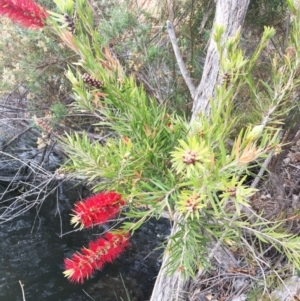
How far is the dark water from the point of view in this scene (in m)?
3.43

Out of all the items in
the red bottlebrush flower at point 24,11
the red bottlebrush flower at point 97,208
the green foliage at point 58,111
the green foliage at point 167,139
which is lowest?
the green foliage at point 58,111

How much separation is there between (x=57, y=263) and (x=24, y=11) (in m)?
3.08

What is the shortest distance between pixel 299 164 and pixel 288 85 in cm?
184

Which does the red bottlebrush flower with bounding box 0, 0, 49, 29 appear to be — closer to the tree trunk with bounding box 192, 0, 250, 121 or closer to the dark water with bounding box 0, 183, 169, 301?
the tree trunk with bounding box 192, 0, 250, 121

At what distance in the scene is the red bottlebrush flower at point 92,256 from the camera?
1.35 m

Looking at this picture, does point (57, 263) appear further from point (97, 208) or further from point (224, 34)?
point (224, 34)

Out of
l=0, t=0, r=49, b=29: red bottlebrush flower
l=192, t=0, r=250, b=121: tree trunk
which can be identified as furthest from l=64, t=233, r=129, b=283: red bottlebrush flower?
l=0, t=0, r=49, b=29: red bottlebrush flower

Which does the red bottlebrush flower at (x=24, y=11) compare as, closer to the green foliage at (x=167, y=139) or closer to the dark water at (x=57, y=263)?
the green foliage at (x=167, y=139)

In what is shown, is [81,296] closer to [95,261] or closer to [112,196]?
[95,261]

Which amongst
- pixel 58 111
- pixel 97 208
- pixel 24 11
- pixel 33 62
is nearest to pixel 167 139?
Result: pixel 97 208

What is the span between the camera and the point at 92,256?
141 centimetres

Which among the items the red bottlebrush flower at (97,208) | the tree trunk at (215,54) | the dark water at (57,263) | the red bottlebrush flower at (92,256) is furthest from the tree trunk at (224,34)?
the dark water at (57,263)

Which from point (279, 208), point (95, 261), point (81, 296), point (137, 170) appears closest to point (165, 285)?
point (95, 261)

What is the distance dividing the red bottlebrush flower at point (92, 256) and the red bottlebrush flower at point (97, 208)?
0.67 feet
